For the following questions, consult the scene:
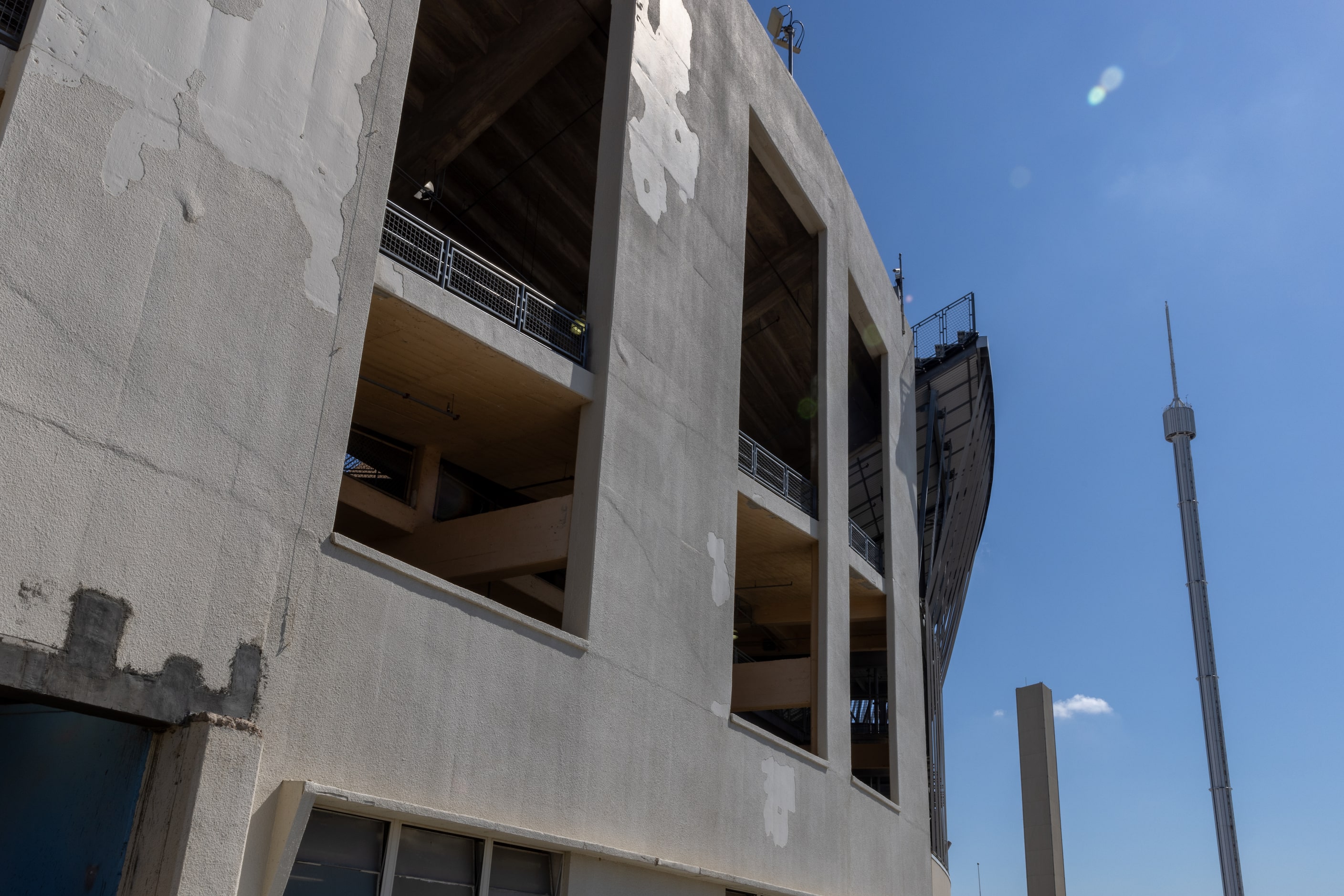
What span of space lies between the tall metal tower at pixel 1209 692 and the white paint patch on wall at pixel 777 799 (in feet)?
158

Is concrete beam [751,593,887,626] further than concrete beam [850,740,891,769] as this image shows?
No

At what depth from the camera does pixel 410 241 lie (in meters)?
11.1

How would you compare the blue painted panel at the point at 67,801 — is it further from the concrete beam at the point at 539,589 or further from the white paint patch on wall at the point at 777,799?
the concrete beam at the point at 539,589

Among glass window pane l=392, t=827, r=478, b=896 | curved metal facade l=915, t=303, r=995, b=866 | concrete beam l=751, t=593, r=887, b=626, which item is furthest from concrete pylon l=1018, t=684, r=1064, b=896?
glass window pane l=392, t=827, r=478, b=896

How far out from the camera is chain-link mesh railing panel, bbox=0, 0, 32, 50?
7.44m

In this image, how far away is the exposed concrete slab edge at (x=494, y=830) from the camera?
8141mm

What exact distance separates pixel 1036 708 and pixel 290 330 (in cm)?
2187

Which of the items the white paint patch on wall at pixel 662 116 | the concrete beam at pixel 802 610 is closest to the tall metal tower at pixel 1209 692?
the concrete beam at pixel 802 610

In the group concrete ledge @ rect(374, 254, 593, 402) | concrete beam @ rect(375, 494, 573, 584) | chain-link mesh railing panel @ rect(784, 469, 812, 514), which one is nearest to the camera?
concrete ledge @ rect(374, 254, 593, 402)

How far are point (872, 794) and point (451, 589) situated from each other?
35.2ft

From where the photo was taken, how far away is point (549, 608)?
65.1 feet

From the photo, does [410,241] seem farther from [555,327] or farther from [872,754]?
[872,754]

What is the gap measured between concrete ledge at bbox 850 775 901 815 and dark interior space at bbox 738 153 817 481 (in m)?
5.02

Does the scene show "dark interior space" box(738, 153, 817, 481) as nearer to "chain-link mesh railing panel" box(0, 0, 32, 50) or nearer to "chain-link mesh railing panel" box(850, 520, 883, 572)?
"chain-link mesh railing panel" box(850, 520, 883, 572)
